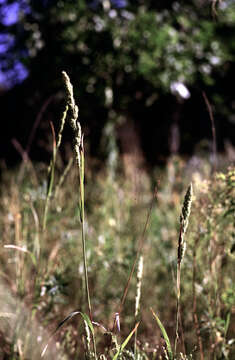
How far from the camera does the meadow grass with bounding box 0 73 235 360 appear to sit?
94 centimetres

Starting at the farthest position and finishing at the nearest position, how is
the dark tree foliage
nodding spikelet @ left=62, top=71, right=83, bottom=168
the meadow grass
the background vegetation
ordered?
the dark tree foliage < the background vegetation < the meadow grass < nodding spikelet @ left=62, top=71, right=83, bottom=168

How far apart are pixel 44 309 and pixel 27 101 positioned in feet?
23.3

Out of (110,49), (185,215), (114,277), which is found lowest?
(114,277)

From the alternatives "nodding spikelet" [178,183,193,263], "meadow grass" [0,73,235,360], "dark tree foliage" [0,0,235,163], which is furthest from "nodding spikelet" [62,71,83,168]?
"dark tree foliage" [0,0,235,163]

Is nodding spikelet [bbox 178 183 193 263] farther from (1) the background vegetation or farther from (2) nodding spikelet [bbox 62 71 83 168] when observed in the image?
(2) nodding spikelet [bbox 62 71 83 168]

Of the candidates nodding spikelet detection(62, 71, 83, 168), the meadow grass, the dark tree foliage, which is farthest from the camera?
the dark tree foliage

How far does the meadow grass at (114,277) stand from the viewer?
938 mm

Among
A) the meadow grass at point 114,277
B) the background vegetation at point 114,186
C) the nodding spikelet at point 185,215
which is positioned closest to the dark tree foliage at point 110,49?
the background vegetation at point 114,186

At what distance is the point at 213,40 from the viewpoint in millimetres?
6797

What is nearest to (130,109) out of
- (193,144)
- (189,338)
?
(193,144)

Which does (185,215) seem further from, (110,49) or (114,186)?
(110,49)

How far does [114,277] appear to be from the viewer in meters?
2.01

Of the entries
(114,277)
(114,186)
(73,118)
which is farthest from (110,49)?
(73,118)

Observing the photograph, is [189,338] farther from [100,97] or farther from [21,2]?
[21,2]
